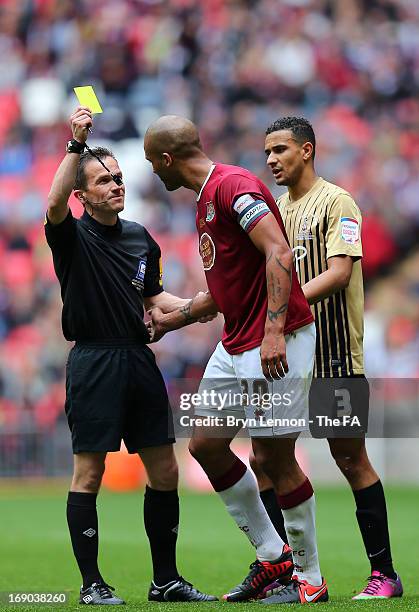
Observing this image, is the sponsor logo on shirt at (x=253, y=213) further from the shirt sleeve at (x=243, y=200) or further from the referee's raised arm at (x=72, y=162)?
the referee's raised arm at (x=72, y=162)

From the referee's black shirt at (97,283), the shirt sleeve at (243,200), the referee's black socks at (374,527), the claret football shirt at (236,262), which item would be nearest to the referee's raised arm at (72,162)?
the referee's black shirt at (97,283)

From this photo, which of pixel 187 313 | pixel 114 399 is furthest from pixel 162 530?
pixel 187 313

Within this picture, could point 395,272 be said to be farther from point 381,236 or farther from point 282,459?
point 282,459

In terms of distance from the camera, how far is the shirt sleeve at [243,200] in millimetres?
5371

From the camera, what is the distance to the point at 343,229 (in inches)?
241

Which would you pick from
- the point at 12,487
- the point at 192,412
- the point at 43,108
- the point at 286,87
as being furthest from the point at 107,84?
the point at 192,412

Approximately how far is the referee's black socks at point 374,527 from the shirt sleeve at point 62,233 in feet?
6.68

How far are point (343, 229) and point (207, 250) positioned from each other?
0.84 meters

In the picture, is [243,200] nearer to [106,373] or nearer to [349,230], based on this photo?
[349,230]

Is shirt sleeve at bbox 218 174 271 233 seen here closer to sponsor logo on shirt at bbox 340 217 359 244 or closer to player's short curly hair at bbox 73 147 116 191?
sponsor logo on shirt at bbox 340 217 359 244

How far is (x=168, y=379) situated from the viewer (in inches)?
635

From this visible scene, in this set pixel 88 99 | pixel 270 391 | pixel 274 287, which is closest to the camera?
pixel 274 287

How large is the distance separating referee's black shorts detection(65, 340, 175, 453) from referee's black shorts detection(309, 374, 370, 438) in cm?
78

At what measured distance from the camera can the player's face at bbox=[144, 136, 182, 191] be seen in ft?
18.7
